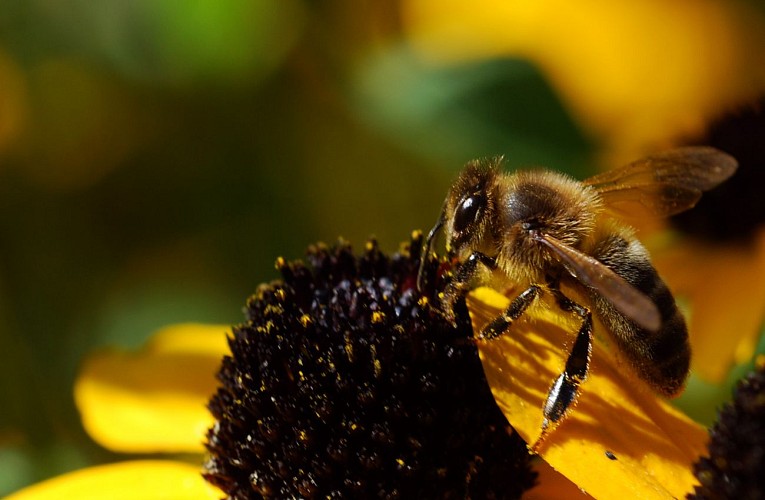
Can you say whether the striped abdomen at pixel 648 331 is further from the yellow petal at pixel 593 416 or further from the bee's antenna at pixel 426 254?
the bee's antenna at pixel 426 254

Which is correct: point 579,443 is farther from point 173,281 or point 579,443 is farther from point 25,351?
point 173,281

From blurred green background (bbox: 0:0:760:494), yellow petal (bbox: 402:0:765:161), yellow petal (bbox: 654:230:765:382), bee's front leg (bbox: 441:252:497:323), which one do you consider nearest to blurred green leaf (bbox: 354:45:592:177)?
blurred green background (bbox: 0:0:760:494)

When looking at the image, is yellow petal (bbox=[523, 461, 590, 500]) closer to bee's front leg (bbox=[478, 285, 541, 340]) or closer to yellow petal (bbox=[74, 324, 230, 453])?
bee's front leg (bbox=[478, 285, 541, 340])

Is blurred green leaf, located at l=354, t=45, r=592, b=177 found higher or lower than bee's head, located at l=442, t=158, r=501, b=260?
higher

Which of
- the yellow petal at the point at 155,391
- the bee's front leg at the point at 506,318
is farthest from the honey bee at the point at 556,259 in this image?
the yellow petal at the point at 155,391

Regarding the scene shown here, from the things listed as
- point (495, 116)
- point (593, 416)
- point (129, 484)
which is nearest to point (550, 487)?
point (593, 416)

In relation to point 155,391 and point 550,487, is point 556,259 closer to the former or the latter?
point 550,487
